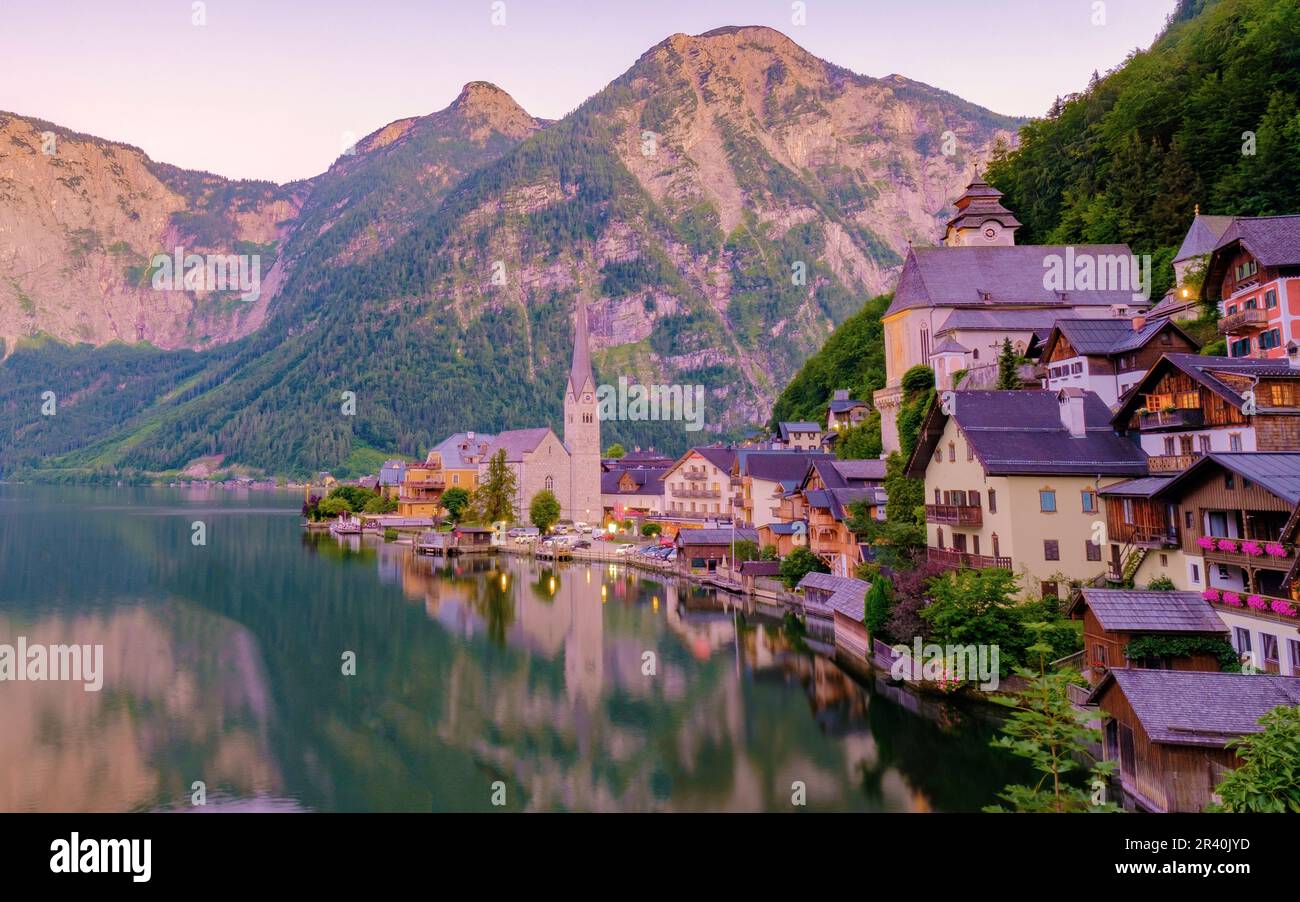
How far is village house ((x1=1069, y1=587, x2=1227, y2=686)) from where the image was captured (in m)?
21.1

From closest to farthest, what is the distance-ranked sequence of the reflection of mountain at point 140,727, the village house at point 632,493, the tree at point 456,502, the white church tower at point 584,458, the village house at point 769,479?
the reflection of mountain at point 140,727
the village house at point 769,479
the village house at point 632,493
the tree at point 456,502
the white church tower at point 584,458

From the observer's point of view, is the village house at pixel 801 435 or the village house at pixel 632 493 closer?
the village house at pixel 801 435

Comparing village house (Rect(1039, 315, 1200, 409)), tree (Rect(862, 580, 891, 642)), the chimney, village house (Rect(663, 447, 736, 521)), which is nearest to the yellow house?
the chimney

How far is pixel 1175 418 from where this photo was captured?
2709cm

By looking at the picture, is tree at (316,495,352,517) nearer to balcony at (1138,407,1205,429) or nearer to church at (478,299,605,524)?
church at (478,299,605,524)

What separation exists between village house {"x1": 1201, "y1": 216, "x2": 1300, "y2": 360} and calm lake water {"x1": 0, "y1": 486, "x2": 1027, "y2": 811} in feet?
62.5

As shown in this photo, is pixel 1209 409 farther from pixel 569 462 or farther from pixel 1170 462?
pixel 569 462

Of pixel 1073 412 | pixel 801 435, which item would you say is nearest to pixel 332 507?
pixel 801 435

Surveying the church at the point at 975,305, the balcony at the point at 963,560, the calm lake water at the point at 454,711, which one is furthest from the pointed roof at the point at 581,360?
the balcony at the point at 963,560

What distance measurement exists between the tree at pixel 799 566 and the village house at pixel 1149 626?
26.7m

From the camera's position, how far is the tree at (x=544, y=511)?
93.1m

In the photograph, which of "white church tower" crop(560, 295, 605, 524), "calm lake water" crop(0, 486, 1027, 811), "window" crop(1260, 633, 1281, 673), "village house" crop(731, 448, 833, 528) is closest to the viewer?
"window" crop(1260, 633, 1281, 673)

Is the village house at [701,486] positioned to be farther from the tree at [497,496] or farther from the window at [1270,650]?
the window at [1270,650]
